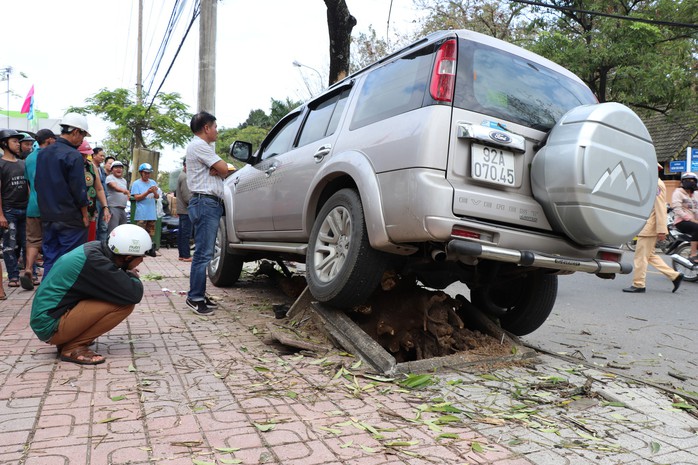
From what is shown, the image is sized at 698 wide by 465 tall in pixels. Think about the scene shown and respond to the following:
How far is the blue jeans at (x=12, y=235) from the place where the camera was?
6.54 metres

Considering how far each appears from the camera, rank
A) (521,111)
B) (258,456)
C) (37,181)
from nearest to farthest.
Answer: (258,456)
(521,111)
(37,181)

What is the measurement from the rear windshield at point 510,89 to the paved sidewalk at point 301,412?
5.47 ft

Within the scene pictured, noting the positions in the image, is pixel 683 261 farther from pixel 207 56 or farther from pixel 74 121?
pixel 74 121

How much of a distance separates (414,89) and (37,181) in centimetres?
355

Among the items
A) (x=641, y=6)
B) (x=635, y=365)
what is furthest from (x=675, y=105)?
(x=635, y=365)

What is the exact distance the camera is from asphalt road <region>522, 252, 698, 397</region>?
426cm

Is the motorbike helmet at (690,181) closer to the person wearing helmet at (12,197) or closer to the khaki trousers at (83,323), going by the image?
the khaki trousers at (83,323)

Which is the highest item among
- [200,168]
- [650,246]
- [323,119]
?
[323,119]

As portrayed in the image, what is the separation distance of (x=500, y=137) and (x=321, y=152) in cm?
152

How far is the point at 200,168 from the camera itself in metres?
5.29

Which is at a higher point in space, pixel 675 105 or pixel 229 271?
pixel 675 105

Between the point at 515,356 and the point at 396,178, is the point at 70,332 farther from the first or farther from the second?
the point at 515,356

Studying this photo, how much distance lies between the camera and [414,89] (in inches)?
136

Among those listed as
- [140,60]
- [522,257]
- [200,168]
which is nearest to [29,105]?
[140,60]
